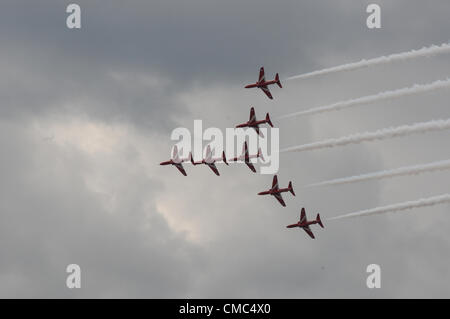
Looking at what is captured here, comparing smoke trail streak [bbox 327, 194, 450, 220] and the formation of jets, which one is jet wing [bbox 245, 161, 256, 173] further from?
smoke trail streak [bbox 327, 194, 450, 220]

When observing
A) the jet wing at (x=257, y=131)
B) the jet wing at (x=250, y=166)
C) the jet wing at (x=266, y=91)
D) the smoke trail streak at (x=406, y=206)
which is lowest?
the smoke trail streak at (x=406, y=206)

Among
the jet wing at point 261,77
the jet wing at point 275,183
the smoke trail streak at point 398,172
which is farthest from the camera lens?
the jet wing at point 275,183

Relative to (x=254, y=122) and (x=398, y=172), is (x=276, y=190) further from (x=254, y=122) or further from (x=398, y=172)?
(x=398, y=172)

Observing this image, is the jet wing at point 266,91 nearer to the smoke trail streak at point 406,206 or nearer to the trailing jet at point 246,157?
the trailing jet at point 246,157

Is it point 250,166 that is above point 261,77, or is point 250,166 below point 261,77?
below

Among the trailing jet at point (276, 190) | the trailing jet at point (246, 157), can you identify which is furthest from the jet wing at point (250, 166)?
the trailing jet at point (276, 190)

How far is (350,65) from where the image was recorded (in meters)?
117

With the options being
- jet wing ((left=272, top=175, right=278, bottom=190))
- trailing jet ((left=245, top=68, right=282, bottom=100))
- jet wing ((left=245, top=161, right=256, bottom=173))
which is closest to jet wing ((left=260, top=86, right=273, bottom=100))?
trailing jet ((left=245, top=68, right=282, bottom=100))

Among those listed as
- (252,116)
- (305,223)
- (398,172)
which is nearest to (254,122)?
(252,116)

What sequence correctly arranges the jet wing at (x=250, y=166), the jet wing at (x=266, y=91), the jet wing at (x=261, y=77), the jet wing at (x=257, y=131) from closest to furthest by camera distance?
1. the jet wing at (x=250, y=166)
2. the jet wing at (x=266, y=91)
3. the jet wing at (x=261, y=77)
4. the jet wing at (x=257, y=131)

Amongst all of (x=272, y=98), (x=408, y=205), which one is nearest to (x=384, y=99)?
(x=408, y=205)

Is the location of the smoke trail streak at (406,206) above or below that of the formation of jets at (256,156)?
below

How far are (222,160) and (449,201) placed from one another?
4350 cm
